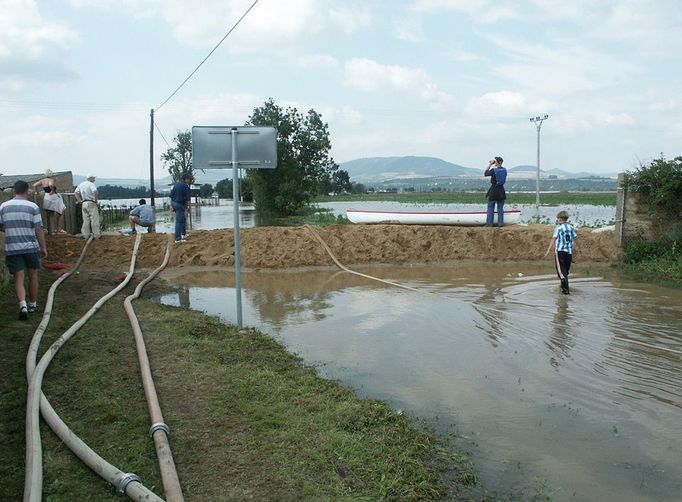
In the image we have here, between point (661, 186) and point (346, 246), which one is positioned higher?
point (661, 186)

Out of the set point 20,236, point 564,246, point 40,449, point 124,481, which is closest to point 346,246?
point 564,246

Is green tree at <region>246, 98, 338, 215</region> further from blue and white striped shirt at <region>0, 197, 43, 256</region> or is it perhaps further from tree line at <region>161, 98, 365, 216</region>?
blue and white striped shirt at <region>0, 197, 43, 256</region>

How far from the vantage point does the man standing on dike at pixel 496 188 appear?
16.4 metres

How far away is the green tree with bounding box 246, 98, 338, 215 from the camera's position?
3772 cm

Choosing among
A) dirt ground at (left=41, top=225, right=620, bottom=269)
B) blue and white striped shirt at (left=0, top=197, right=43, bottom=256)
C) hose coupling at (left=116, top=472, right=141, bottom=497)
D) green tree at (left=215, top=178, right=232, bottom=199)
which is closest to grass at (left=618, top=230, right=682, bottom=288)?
dirt ground at (left=41, top=225, right=620, bottom=269)

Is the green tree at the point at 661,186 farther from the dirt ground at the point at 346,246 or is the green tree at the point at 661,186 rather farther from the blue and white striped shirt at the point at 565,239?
the blue and white striped shirt at the point at 565,239

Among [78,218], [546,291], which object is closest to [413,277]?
[546,291]

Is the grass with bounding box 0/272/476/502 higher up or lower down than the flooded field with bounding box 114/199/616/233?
lower down

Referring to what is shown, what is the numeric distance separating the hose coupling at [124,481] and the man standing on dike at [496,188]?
1405cm

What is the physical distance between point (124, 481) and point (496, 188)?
14702 millimetres

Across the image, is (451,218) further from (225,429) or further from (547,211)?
(547,211)

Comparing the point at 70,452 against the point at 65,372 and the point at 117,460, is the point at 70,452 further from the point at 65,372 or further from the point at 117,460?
the point at 65,372

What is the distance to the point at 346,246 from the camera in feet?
54.1

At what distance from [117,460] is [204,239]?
39.7 feet
